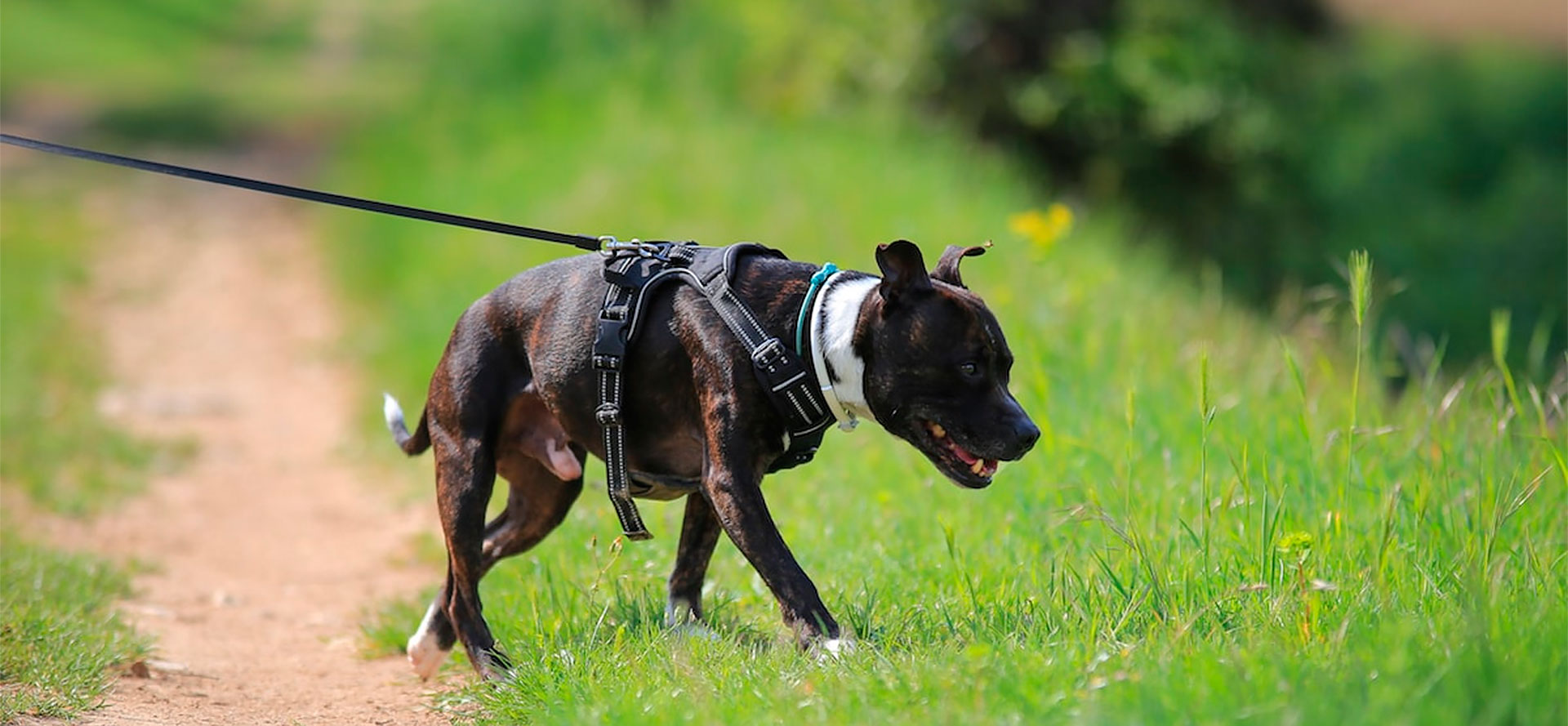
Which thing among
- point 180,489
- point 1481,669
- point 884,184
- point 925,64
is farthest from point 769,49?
point 1481,669

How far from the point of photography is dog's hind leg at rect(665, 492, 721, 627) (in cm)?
487

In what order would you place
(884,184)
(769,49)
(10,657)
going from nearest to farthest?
1. (10,657)
2. (884,184)
3. (769,49)

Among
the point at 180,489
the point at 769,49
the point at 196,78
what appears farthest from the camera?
the point at 196,78

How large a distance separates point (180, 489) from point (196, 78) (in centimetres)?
1619

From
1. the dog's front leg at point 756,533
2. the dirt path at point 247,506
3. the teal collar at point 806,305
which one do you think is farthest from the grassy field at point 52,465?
the teal collar at point 806,305

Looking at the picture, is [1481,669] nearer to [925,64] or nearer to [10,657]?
[10,657]

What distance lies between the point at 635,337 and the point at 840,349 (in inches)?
23.7

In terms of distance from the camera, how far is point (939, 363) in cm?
425

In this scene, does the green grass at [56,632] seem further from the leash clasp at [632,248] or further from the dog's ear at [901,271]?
the dog's ear at [901,271]

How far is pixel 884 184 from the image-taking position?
10727 mm

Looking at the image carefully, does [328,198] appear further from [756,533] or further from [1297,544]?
[1297,544]

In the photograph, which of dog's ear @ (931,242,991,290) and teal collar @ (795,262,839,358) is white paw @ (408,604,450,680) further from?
dog's ear @ (931,242,991,290)

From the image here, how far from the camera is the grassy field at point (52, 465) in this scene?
4.75m

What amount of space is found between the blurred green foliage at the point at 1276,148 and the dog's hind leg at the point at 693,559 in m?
6.99
